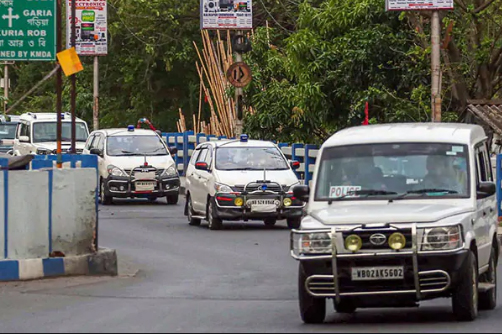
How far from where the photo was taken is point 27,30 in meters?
18.0

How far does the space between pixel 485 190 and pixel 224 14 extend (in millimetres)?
23237

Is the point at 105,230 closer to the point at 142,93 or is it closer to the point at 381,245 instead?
the point at 381,245

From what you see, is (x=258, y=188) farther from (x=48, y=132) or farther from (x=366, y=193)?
(x=48, y=132)

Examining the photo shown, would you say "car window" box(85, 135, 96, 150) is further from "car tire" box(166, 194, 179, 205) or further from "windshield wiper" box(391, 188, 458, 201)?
"windshield wiper" box(391, 188, 458, 201)

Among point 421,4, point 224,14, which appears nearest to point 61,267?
point 421,4

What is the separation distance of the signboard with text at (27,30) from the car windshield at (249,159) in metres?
6.64

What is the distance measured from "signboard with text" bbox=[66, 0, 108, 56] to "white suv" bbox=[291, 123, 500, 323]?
31415 mm

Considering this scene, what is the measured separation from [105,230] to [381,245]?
525 inches

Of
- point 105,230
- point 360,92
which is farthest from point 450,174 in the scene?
point 360,92

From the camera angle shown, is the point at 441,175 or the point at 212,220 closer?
the point at 441,175

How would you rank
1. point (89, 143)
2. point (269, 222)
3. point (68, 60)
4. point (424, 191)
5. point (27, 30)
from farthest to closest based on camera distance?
1. point (89, 143)
2. point (269, 222)
3. point (27, 30)
4. point (68, 60)
5. point (424, 191)

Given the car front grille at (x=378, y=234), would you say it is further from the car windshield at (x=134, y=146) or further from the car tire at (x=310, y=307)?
the car windshield at (x=134, y=146)

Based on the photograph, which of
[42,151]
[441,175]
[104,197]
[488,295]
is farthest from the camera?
[42,151]

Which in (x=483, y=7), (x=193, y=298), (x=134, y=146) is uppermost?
(x=483, y=7)
